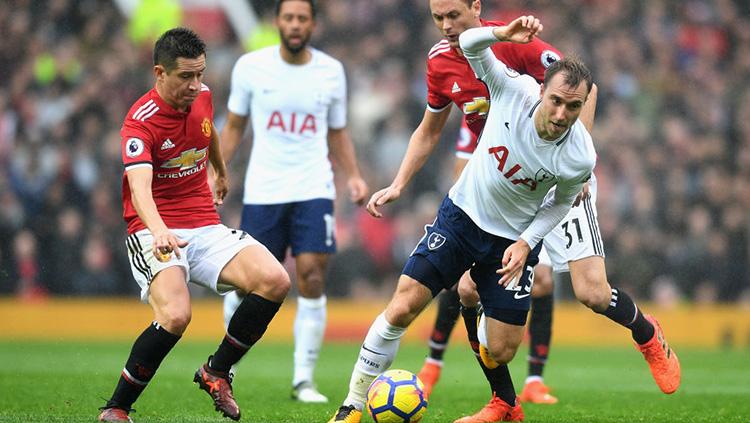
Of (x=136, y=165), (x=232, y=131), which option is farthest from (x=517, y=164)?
(x=232, y=131)

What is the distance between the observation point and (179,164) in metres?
6.76

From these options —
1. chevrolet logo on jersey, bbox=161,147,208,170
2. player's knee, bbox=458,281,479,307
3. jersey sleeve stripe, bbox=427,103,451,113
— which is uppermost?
jersey sleeve stripe, bbox=427,103,451,113

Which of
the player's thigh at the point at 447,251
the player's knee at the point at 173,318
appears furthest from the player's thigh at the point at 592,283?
the player's knee at the point at 173,318

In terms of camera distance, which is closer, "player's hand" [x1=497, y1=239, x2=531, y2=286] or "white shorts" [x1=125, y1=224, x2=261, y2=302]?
"player's hand" [x1=497, y1=239, x2=531, y2=286]

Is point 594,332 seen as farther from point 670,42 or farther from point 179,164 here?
point 179,164

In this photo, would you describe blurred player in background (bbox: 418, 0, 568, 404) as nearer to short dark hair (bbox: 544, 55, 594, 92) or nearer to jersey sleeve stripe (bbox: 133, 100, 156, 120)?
short dark hair (bbox: 544, 55, 594, 92)

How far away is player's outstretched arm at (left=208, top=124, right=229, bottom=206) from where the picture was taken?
726cm

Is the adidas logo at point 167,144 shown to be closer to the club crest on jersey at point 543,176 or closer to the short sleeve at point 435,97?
the short sleeve at point 435,97

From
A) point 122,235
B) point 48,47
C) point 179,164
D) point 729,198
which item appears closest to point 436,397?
point 179,164

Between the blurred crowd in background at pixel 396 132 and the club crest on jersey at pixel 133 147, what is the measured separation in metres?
8.91

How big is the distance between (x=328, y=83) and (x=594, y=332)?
848cm

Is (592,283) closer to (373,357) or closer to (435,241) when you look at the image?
(435,241)

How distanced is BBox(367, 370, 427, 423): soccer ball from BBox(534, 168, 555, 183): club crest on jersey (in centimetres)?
135

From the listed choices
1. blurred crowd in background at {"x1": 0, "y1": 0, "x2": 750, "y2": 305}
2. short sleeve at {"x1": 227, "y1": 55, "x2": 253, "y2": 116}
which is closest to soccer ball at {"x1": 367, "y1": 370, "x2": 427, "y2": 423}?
short sleeve at {"x1": 227, "y1": 55, "x2": 253, "y2": 116}
